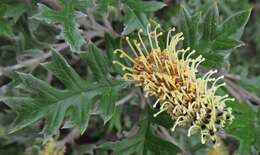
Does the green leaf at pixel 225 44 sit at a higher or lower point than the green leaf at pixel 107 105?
higher

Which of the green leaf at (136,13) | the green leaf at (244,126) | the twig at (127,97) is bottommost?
the twig at (127,97)

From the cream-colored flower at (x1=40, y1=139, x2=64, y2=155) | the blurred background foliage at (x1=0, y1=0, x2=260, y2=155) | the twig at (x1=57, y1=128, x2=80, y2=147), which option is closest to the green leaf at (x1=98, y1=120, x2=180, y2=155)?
the blurred background foliage at (x1=0, y1=0, x2=260, y2=155)

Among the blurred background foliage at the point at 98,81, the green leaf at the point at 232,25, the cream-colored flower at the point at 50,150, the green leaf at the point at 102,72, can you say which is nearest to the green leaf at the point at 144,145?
the blurred background foliage at the point at 98,81

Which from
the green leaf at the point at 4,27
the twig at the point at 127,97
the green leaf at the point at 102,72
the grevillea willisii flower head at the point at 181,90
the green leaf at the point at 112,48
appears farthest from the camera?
the twig at the point at 127,97

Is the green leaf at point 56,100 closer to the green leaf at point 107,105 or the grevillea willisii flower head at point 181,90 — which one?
the green leaf at point 107,105

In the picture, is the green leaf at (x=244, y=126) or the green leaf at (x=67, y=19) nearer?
the green leaf at (x=67, y=19)

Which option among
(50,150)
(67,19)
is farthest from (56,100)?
(50,150)

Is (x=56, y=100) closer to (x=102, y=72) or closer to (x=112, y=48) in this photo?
(x=102, y=72)

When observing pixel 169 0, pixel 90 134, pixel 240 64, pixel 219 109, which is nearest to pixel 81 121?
pixel 219 109
